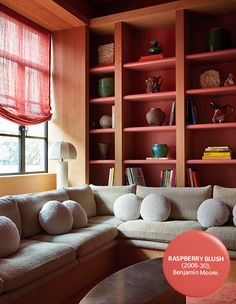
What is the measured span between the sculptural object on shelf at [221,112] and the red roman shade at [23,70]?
2111 mm

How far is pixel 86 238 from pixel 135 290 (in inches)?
45.5

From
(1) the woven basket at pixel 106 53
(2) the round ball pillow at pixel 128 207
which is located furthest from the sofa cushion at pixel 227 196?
(1) the woven basket at pixel 106 53

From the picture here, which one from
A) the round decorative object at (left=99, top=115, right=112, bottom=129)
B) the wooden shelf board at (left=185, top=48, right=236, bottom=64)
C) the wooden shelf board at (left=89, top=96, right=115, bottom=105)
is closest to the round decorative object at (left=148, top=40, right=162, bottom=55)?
the wooden shelf board at (left=185, top=48, right=236, bottom=64)

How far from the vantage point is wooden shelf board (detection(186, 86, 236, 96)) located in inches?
157

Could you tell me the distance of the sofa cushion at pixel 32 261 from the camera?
2.21 m

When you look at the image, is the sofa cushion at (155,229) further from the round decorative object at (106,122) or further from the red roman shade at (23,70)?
the red roman shade at (23,70)

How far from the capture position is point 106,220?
12.7 feet

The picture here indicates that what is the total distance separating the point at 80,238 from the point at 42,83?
8.00 ft

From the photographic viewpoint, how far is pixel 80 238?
3010 millimetres

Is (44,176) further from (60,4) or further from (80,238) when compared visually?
(60,4)

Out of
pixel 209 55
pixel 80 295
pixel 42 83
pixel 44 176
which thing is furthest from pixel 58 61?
pixel 80 295

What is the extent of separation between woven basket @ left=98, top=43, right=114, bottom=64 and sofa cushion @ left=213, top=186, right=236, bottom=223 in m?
2.18

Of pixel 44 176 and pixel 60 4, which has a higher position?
pixel 60 4

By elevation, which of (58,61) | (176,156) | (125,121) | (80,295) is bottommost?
(80,295)
